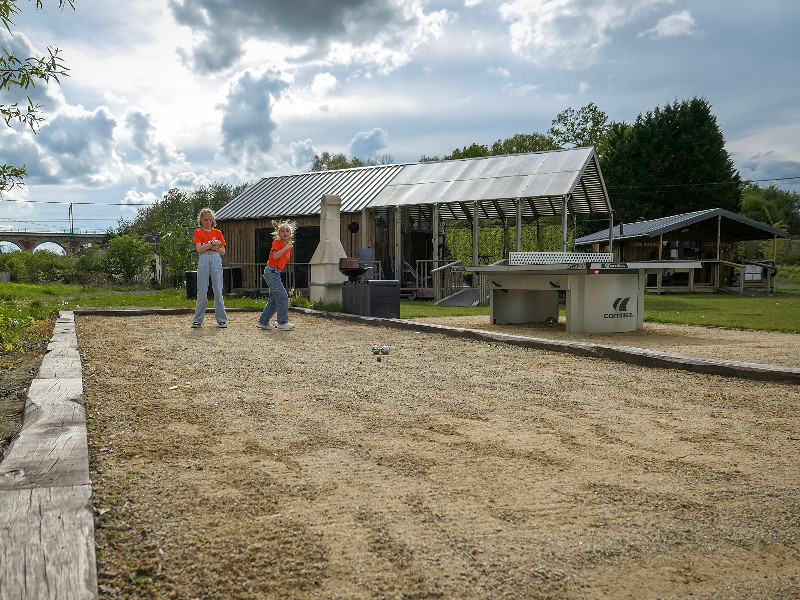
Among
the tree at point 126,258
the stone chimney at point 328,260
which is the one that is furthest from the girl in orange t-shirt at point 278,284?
the tree at point 126,258

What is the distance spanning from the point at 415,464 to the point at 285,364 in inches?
118

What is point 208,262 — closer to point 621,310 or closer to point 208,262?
point 208,262

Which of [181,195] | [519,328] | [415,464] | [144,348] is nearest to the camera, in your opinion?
[415,464]

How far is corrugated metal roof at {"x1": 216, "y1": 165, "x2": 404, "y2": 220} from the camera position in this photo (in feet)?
69.3

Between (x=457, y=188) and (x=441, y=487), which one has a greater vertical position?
(x=457, y=188)

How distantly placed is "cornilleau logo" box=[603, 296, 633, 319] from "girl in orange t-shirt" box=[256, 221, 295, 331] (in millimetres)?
4747

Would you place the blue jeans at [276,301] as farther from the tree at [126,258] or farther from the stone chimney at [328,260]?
the tree at [126,258]

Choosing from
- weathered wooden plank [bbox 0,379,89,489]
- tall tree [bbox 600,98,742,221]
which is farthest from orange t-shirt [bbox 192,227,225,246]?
tall tree [bbox 600,98,742,221]

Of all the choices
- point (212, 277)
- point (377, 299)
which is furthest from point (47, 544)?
point (377, 299)

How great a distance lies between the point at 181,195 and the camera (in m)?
57.2

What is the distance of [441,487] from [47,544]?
4.49 ft

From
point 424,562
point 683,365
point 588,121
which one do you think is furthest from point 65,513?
point 588,121

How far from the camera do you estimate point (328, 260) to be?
40.6 feet

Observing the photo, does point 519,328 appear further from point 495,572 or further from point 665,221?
point 665,221
